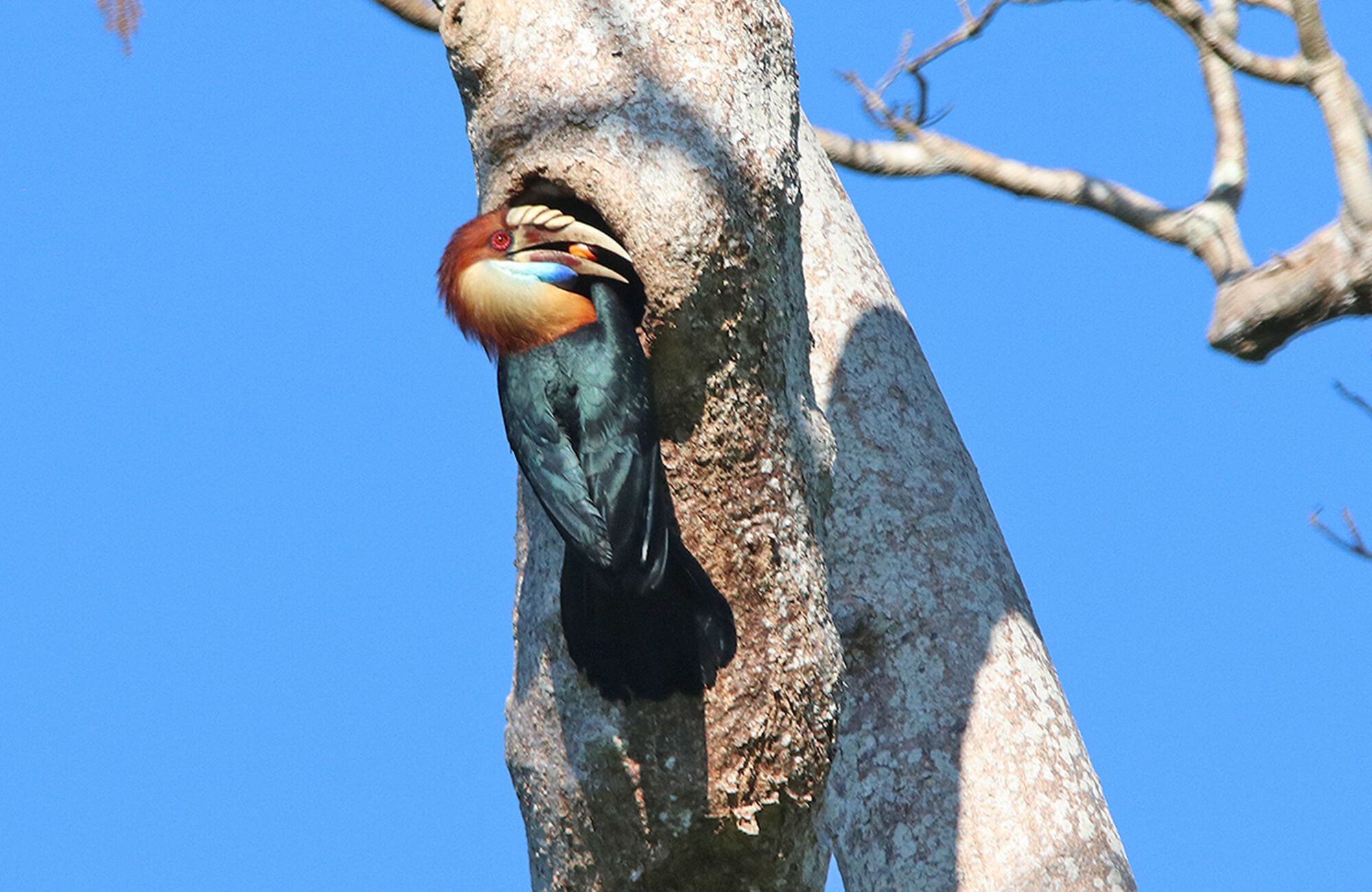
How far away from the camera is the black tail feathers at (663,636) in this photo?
3.08m

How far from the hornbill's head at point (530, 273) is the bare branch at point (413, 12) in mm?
2580

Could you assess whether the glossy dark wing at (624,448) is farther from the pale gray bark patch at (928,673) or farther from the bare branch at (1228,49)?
the bare branch at (1228,49)

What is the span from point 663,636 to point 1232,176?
2.50 meters

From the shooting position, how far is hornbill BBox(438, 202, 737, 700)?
2992 millimetres

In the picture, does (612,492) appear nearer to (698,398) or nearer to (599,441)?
(599,441)

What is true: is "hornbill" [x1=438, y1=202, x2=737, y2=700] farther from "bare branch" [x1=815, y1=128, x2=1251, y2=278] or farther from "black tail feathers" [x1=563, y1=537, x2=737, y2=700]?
"bare branch" [x1=815, y1=128, x2=1251, y2=278]

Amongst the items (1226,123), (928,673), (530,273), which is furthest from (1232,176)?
(530,273)

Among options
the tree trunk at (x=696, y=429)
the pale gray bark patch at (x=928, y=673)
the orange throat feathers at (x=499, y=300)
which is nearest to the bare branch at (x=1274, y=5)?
the pale gray bark patch at (x=928, y=673)

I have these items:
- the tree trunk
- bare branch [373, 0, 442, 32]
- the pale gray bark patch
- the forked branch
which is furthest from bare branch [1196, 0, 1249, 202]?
bare branch [373, 0, 442, 32]

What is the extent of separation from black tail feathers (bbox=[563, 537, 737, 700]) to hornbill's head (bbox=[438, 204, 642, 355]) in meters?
0.46

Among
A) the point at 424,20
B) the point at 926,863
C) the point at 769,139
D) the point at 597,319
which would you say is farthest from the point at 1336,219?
the point at 424,20

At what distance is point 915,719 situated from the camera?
4051 mm

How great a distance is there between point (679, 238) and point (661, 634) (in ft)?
2.51

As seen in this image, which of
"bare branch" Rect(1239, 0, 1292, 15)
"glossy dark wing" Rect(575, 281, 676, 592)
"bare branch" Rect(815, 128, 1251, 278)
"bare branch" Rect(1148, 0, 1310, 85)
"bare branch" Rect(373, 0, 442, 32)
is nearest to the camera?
"glossy dark wing" Rect(575, 281, 676, 592)
